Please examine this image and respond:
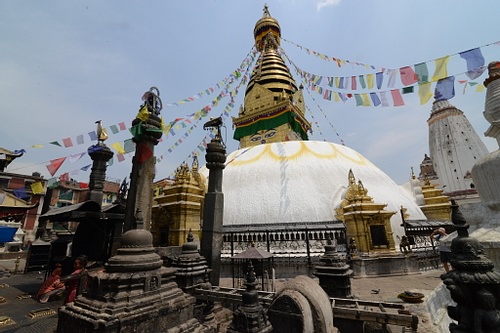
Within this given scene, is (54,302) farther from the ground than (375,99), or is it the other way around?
(375,99)

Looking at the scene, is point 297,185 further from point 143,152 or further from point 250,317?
point 250,317

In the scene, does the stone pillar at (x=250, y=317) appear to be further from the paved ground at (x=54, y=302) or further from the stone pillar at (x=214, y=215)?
the stone pillar at (x=214, y=215)

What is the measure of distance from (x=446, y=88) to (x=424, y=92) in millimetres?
604

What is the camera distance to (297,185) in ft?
45.5

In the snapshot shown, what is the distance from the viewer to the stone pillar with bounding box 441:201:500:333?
6.91 ft

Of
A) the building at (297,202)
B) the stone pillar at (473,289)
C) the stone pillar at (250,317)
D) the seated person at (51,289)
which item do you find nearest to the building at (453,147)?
the building at (297,202)

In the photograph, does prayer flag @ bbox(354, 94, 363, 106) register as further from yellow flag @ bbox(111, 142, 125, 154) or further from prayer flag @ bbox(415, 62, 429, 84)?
yellow flag @ bbox(111, 142, 125, 154)

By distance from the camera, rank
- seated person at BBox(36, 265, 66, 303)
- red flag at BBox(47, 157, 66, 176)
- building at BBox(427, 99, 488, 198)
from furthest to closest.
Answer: building at BBox(427, 99, 488, 198)
red flag at BBox(47, 157, 66, 176)
seated person at BBox(36, 265, 66, 303)

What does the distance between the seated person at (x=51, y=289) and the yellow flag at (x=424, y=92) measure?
41.7ft

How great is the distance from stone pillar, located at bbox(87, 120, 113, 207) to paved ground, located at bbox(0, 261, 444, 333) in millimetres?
3884

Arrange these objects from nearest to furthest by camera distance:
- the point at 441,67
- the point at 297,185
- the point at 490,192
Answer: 1. the point at 490,192
2. the point at 441,67
3. the point at 297,185

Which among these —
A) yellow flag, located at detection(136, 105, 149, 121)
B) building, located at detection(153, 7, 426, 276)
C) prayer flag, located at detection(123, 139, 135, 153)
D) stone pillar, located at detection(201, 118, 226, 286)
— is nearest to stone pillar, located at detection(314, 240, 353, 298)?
stone pillar, located at detection(201, 118, 226, 286)

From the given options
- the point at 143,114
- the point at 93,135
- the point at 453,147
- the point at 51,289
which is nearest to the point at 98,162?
the point at 93,135

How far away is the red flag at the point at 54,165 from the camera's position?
9672 mm
